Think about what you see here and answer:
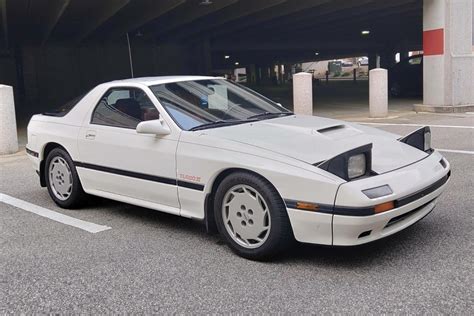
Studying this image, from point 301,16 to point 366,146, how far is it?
18.3 meters

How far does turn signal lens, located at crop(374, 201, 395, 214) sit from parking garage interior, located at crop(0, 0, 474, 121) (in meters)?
13.3

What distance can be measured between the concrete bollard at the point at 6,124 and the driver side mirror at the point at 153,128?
6.26 m

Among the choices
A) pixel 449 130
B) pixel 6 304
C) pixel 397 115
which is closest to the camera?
pixel 6 304

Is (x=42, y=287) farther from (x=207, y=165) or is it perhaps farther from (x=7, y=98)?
(x=7, y=98)

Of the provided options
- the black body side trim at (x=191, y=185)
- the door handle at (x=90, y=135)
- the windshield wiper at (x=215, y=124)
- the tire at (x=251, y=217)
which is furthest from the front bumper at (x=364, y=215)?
the door handle at (x=90, y=135)

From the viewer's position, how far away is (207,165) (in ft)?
13.8

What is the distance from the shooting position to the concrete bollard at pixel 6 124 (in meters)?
9.88

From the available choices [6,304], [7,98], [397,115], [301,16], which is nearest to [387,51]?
[301,16]

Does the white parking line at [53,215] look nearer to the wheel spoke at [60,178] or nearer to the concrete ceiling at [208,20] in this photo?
the wheel spoke at [60,178]

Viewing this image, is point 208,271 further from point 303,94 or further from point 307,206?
point 303,94

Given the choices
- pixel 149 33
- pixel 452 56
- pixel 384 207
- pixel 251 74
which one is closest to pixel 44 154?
pixel 384 207

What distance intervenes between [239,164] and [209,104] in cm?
109

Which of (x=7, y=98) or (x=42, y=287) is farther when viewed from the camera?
(x=7, y=98)

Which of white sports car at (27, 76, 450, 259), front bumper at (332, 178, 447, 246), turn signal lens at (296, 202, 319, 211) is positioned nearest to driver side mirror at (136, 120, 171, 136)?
white sports car at (27, 76, 450, 259)
